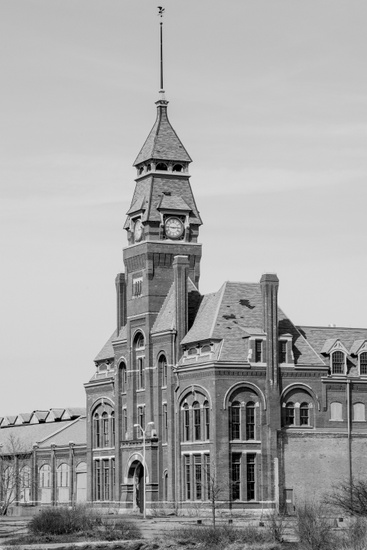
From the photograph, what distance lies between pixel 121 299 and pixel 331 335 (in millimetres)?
18678

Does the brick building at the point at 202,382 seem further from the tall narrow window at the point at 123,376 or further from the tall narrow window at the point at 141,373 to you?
the tall narrow window at the point at 123,376

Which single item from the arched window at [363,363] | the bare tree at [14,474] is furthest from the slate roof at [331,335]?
the bare tree at [14,474]

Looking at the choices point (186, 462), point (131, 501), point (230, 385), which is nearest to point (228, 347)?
point (230, 385)

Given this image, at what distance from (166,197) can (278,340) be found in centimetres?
1671

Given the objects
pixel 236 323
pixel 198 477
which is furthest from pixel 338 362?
pixel 198 477

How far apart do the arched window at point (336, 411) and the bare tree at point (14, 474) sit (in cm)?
4476

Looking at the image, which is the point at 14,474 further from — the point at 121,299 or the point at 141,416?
the point at 141,416

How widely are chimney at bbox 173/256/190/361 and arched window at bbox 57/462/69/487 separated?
101ft

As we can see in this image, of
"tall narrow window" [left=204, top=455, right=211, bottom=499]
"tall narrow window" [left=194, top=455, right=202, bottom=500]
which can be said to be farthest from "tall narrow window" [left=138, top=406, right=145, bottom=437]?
"tall narrow window" [left=204, top=455, right=211, bottom=499]

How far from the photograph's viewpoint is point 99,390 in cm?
12544

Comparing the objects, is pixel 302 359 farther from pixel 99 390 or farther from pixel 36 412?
pixel 36 412

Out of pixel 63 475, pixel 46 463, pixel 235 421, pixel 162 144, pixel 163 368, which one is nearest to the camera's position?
pixel 235 421

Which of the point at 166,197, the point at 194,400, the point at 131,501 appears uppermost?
the point at 166,197

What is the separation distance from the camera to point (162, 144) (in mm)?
119250
